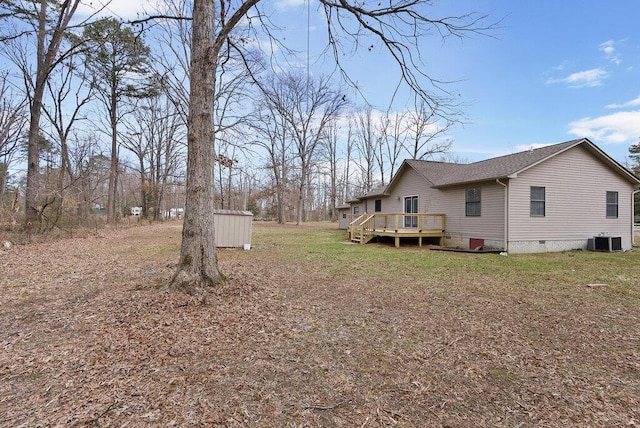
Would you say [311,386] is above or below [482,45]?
below

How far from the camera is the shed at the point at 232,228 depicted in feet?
36.3

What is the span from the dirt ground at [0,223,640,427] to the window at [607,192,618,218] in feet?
34.4

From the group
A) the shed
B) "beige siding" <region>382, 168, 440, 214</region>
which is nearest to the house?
"beige siding" <region>382, 168, 440, 214</region>

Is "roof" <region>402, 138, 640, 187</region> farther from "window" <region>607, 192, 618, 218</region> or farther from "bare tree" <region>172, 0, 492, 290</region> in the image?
"bare tree" <region>172, 0, 492, 290</region>

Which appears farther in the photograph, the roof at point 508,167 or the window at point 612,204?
the window at point 612,204

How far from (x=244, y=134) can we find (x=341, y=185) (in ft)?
97.9

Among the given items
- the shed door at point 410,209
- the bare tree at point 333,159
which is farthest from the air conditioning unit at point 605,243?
the bare tree at point 333,159

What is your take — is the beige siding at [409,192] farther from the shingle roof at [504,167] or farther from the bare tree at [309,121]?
the bare tree at [309,121]

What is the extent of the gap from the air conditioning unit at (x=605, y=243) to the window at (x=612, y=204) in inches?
39.8

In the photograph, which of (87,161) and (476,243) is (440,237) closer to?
(476,243)

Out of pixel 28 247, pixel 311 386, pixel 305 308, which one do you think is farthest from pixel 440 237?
pixel 28 247

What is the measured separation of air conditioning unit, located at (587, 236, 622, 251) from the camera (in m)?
12.1

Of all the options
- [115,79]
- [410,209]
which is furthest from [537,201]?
[115,79]

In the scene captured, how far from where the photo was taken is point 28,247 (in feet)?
31.0
